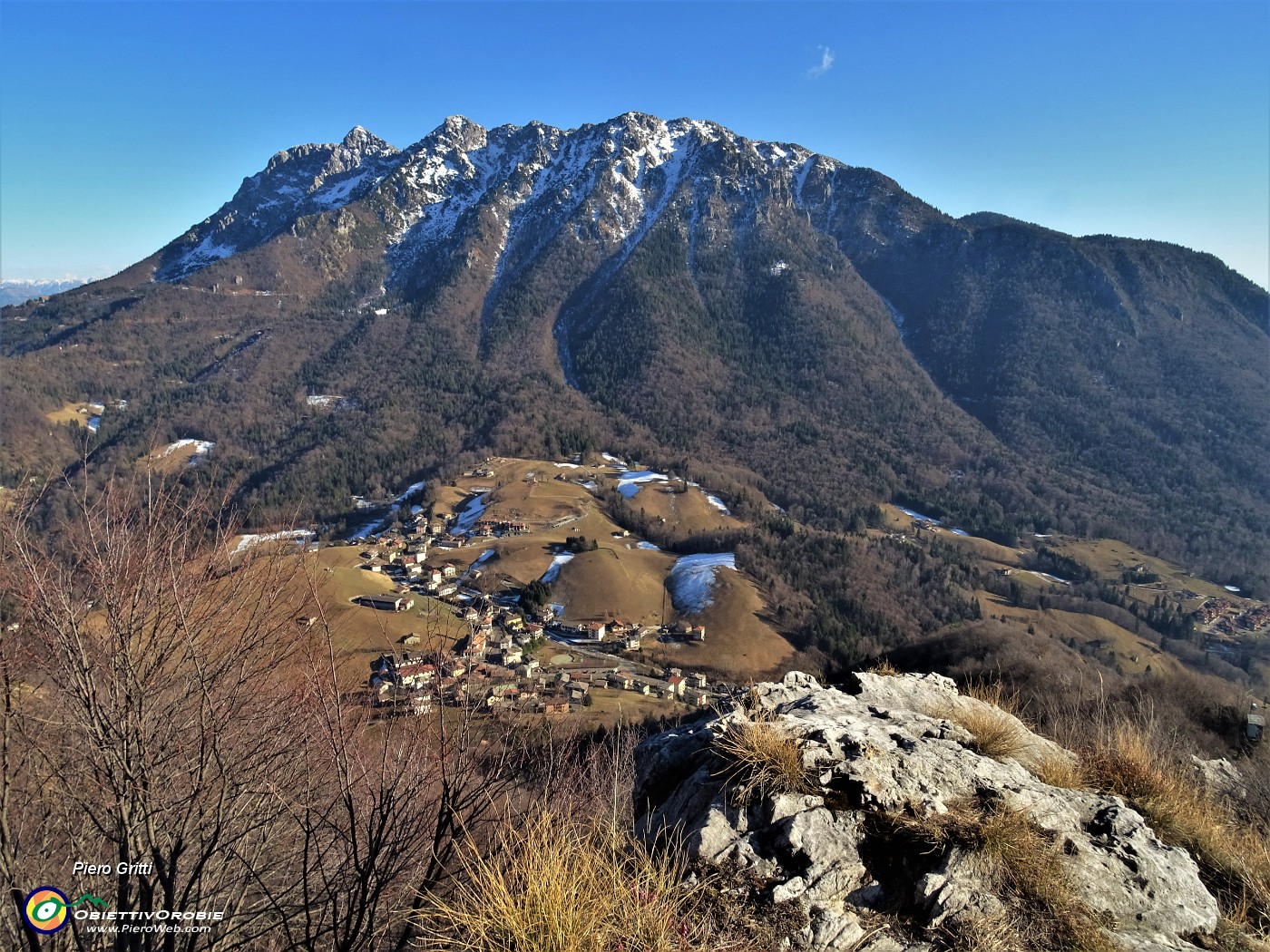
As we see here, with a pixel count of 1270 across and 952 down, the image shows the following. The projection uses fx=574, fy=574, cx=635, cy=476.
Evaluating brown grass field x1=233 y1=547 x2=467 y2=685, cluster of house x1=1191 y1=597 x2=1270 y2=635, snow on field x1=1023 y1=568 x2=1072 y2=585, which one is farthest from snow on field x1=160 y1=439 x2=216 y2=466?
cluster of house x1=1191 y1=597 x2=1270 y2=635

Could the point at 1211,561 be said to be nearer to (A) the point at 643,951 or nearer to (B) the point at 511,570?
(B) the point at 511,570

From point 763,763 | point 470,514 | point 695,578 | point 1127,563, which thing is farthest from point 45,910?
point 1127,563

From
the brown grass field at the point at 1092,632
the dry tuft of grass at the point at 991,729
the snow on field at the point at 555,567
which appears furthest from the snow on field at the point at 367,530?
the dry tuft of grass at the point at 991,729

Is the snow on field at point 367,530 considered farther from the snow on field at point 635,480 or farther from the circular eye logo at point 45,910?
the circular eye logo at point 45,910

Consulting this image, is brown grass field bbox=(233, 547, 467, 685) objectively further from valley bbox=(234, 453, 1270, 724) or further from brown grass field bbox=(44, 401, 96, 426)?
brown grass field bbox=(44, 401, 96, 426)

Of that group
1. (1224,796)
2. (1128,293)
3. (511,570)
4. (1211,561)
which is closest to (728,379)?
(1211,561)
